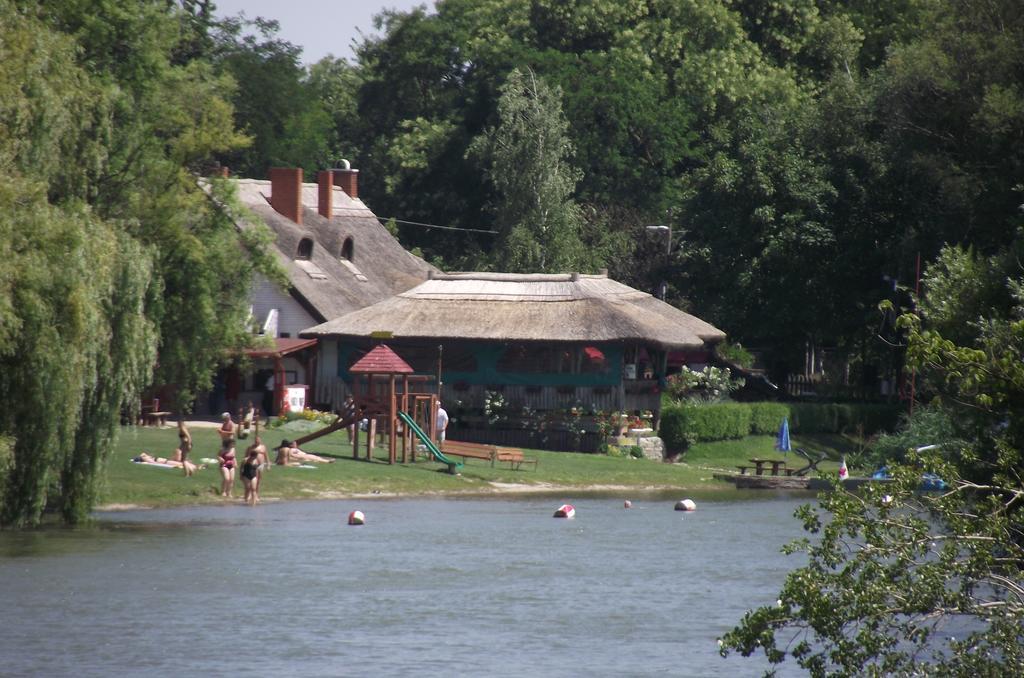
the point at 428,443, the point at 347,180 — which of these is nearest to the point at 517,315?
the point at 428,443

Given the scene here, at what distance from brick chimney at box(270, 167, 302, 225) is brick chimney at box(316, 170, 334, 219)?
9.33 ft

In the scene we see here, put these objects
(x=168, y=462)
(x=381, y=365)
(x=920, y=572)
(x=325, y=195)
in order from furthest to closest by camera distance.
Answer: (x=325, y=195), (x=381, y=365), (x=168, y=462), (x=920, y=572)

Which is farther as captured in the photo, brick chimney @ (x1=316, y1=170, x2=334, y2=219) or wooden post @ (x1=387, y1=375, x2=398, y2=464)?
brick chimney @ (x1=316, y1=170, x2=334, y2=219)

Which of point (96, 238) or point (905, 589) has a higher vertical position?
point (96, 238)

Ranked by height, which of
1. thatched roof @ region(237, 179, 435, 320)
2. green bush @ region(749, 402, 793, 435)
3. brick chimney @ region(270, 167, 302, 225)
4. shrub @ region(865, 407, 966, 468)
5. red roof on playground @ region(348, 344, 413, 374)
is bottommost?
shrub @ region(865, 407, 966, 468)

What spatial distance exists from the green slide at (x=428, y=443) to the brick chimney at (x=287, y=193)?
2067cm

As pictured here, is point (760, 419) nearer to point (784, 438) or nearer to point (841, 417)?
point (841, 417)

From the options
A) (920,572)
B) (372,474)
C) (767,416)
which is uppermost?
(767,416)

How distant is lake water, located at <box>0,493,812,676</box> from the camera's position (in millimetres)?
24219

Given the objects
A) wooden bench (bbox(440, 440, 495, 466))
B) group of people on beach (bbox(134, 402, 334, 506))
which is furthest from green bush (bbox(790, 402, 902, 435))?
group of people on beach (bbox(134, 402, 334, 506))

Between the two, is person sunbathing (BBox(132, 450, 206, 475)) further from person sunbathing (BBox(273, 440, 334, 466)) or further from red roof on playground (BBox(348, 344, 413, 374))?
red roof on playground (BBox(348, 344, 413, 374))

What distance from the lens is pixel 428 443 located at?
167 feet

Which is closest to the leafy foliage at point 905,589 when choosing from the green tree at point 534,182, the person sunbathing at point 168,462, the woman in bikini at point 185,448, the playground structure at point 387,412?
the woman in bikini at point 185,448

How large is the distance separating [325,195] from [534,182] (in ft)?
34.3
